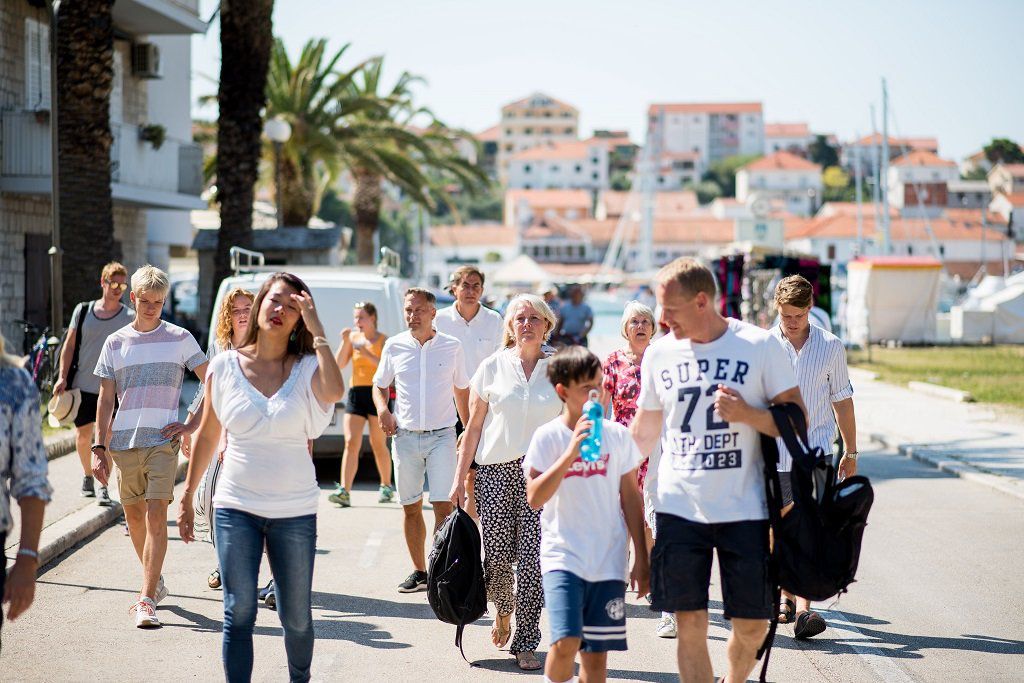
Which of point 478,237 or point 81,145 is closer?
point 81,145

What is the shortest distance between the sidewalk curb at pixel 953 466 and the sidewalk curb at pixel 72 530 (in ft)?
26.0

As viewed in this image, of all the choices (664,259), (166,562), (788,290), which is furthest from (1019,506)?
(664,259)

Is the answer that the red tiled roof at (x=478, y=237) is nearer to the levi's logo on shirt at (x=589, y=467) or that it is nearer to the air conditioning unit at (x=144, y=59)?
the air conditioning unit at (x=144, y=59)

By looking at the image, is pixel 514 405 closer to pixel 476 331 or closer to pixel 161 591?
pixel 161 591

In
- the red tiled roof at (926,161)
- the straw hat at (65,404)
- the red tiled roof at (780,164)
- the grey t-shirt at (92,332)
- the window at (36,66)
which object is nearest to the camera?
the straw hat at (65,404)

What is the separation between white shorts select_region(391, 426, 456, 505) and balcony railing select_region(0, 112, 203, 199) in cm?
1623

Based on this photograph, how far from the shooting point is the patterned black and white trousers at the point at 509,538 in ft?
21.2

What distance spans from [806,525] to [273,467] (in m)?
2.12

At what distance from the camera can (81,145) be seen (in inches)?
742

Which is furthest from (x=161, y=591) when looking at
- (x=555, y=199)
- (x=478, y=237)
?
(x=555, y=199)

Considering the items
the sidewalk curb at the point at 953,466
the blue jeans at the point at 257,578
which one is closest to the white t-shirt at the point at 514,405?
the blue jeans at the point at 257,578

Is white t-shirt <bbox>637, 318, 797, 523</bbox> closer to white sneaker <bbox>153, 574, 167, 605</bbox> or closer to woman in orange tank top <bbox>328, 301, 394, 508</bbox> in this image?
white sneaker <bbox>153, 574, 167, 605</bbox>

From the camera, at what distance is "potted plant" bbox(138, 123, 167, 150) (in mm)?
26156

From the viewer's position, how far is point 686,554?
16.2ft
